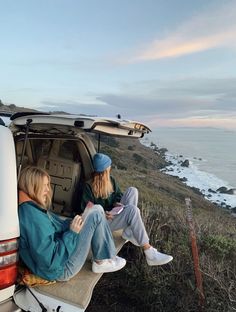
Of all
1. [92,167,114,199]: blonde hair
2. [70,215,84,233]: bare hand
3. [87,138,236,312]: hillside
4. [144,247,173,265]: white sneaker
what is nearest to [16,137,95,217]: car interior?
[92,167,114,199]: blonde hair

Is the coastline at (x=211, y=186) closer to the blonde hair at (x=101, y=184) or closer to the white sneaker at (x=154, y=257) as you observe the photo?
the blonde hair at (x=101, y=184)

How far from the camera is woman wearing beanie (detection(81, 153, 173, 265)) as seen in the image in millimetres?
4219

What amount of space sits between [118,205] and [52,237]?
162cm

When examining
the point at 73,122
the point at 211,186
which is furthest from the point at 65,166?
the point at 211,186

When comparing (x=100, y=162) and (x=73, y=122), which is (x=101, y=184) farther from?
(x=73, y=122)

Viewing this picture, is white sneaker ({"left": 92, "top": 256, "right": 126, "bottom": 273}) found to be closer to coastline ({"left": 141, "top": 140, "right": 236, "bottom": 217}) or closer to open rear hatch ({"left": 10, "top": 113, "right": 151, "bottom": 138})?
open rear hatch ({"left": 10, "top": 113, "right": 151, "bottom": 138})

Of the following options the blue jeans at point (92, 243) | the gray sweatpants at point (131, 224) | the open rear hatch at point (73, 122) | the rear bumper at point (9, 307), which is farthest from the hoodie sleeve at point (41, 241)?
the gray sweatpants at point (131, 224)

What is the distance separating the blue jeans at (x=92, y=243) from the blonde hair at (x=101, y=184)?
1097 mm

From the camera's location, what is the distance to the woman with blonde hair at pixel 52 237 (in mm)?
2996

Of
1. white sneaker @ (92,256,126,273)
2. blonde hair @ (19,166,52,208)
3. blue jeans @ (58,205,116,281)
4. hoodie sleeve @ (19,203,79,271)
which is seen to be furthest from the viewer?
Result: white sneaker @ (92,256,126,273)

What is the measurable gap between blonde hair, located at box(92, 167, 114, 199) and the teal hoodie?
1.45 metres

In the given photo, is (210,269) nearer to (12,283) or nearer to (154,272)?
(154,272)

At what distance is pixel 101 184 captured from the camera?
470 cm

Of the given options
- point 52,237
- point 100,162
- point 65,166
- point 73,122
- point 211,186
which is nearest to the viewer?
point 52,237
